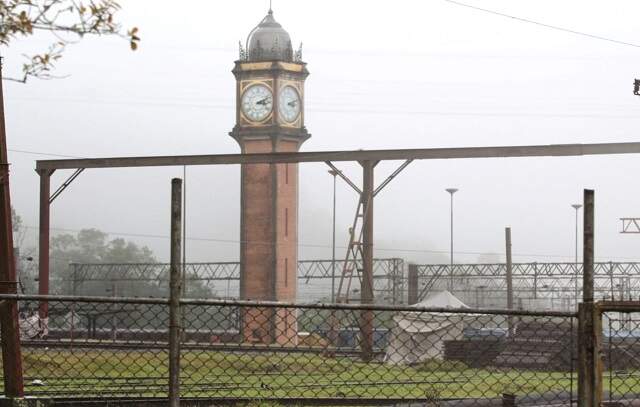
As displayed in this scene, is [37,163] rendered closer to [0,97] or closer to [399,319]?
[399,319]

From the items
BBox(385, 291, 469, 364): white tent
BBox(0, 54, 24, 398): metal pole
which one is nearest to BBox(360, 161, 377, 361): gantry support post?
BBox(385, 291, 469, 364): white tent

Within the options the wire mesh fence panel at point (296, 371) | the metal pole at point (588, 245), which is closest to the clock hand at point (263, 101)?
the wire mesh fence panel at point (296, 371)

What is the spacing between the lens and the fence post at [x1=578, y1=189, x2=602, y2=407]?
251 inches

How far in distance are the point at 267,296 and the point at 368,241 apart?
24.6 meters

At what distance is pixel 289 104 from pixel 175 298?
53967mm

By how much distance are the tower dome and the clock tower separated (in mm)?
776

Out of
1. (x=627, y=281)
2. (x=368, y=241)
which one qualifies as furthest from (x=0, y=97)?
(x=627, y=281)

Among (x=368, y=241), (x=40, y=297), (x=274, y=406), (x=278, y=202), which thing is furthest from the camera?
(x=278, y=202)

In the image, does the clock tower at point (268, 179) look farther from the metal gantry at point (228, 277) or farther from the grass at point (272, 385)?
the grass at point (272, 385)

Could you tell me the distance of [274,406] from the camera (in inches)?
432

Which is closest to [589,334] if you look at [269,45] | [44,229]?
[44,229]

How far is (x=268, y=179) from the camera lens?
5997cm

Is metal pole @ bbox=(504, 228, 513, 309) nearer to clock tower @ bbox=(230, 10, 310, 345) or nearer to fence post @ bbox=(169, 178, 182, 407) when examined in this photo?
clock tower @ bbox=(230, 10, 310, 345)

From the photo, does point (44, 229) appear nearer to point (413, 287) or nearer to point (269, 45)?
point (413, 287)
